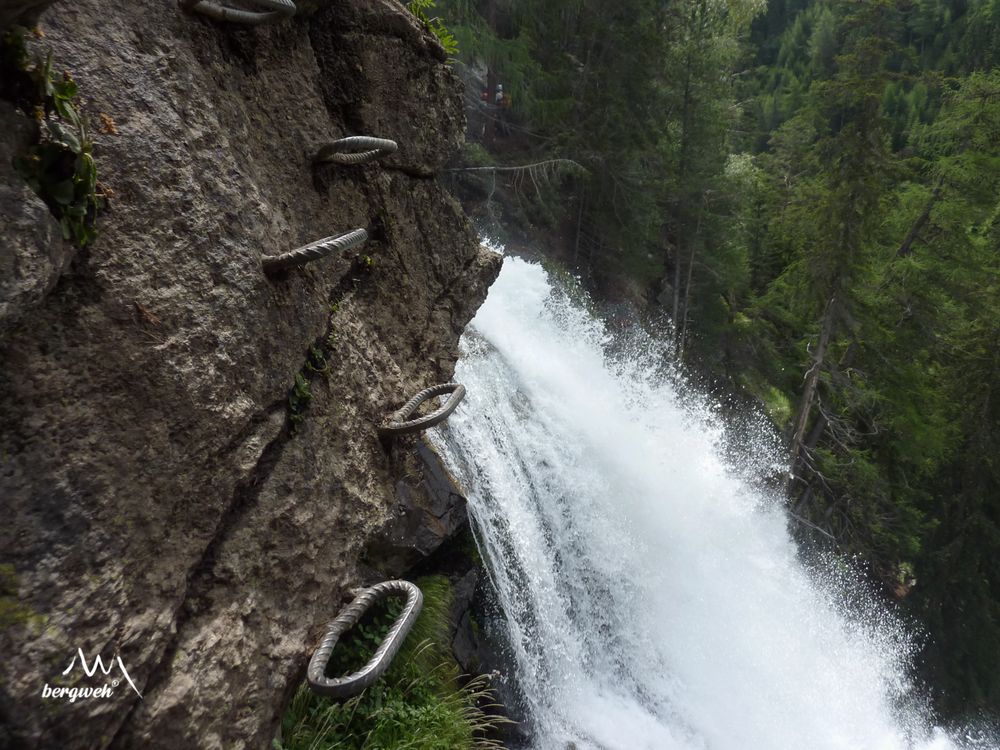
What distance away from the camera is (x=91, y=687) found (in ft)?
5.93

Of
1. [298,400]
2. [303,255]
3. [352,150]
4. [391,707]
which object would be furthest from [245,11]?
[391,707]

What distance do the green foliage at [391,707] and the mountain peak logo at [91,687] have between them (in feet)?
3.55

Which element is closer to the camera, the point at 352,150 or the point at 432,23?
the point at 352,150

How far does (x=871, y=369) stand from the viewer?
13.9 meters

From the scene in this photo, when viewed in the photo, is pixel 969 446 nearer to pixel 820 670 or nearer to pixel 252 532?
pixel 820 670

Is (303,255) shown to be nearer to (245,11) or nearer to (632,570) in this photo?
(245,11)

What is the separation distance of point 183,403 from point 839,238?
13275 millimetres

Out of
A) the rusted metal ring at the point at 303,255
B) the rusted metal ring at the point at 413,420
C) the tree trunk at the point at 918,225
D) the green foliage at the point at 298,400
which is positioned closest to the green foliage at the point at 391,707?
the rusted metal ring at the point at 413,420

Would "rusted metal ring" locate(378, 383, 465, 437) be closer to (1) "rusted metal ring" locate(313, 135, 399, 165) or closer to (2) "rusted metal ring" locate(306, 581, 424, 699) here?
(2) "rusted metal ring" locate(306, 581, 424, 699)

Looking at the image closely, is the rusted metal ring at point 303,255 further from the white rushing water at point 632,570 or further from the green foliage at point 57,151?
the white rushing water at point 632,570

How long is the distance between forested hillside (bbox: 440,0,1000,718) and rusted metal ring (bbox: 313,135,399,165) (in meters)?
9.45

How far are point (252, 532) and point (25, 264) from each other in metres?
1.31

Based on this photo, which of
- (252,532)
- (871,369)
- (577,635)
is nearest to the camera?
(252,532)

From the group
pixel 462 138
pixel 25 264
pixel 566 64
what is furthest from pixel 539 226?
pixel 25 264
